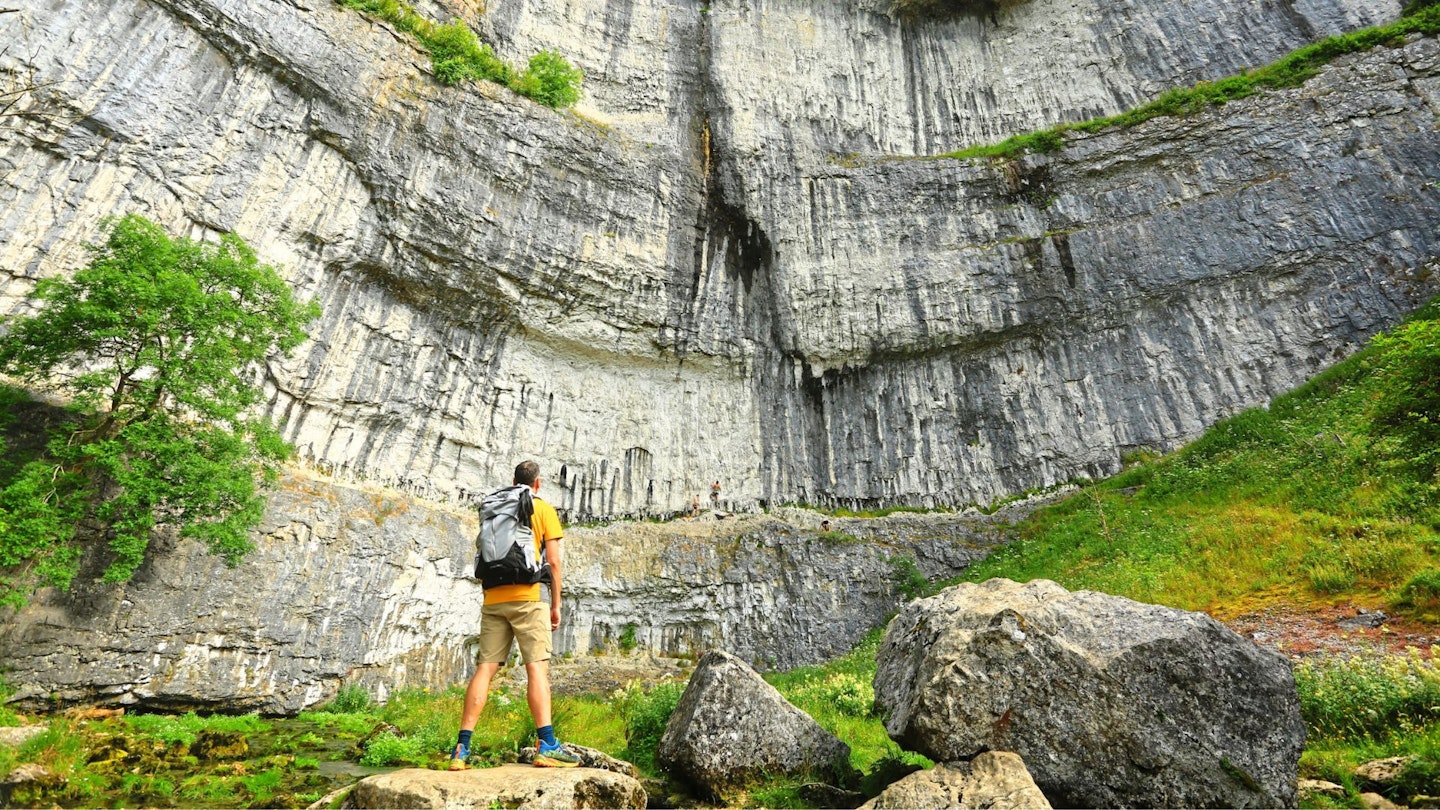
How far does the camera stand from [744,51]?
96.0ft

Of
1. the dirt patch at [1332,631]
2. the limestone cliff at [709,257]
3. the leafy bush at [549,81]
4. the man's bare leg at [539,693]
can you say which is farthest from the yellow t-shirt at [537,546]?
the leafy bush at [549,81]

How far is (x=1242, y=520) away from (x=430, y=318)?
23.0 meters

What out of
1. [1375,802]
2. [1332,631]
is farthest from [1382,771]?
[1332,631]

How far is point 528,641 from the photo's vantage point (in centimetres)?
527

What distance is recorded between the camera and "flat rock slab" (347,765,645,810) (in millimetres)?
4035

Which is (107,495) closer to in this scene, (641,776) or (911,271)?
(641,776)

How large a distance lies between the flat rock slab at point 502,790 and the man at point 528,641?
1.70 ft

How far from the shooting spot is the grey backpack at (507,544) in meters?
5.25

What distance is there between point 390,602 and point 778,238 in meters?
18.3

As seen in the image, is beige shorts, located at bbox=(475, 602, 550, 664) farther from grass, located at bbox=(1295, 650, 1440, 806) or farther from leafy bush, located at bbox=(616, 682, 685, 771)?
grass, located at bbox=(1295, 650, 1440, 806)

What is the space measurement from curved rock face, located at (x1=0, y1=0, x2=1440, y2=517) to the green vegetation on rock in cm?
76

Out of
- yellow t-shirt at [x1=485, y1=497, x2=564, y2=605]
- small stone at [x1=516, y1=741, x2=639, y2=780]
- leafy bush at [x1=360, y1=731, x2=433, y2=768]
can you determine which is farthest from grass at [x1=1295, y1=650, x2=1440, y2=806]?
leafy bush at [x1=360, y1=731, x2=433, y2=768]

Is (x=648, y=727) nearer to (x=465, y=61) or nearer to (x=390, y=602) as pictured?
(x=390, y=602)

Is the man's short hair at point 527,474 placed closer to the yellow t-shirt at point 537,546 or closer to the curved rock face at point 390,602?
the yellow t-shirt at point 537,546
